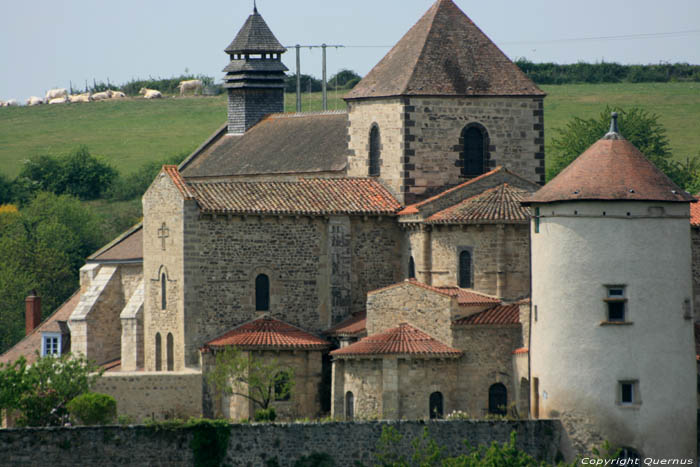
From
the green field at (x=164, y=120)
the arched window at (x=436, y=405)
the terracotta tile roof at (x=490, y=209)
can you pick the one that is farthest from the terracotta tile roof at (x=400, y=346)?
the green field at (x=164, y=120)

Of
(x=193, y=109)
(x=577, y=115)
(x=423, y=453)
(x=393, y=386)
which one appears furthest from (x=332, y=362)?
(x=193, y=109)

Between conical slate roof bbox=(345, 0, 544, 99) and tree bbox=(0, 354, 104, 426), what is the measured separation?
14.4 metres

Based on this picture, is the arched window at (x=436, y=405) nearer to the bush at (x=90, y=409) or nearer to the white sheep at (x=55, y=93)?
the bush at (x=90, y=409)

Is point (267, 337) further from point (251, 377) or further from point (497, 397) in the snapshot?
point (497, 397)

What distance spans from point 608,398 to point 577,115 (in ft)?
213

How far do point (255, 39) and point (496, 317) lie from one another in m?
32.3

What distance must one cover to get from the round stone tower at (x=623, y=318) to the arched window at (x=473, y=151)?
10613 millimetres

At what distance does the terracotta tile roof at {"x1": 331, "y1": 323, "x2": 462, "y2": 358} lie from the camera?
5359cm

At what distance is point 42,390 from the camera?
54.1 metres

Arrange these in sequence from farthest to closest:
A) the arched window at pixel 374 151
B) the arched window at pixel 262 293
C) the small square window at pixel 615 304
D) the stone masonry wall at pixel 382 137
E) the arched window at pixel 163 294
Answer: the arched window at pixel 374 151, the stone masonry wall at pixel 382 137, the arched window at pixel 163 294, the arched window at pixel 262 293, the small square window at pixel 615 304

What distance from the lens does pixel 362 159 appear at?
62531mm

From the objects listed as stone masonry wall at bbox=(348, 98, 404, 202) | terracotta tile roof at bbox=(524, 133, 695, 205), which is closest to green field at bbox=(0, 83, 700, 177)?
stone masonry wall at bbox=(348, 98, 404, 202)

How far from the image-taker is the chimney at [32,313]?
78.2 metres

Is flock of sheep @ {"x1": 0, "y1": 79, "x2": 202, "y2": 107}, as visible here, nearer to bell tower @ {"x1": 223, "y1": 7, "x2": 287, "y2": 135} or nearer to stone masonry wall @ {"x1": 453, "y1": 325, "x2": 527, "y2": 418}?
bell tower @ {"x1": 223, "y1": 7, "x2": 287, "y2": 135}
